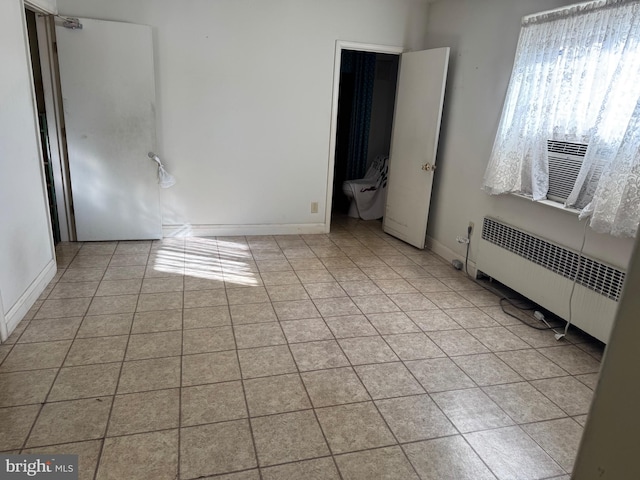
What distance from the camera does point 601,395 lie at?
63 centimetres

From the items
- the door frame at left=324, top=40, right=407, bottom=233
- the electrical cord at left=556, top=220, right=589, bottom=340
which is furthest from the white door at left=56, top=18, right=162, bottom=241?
the electrical cord at left=556, top=220, right=589, bottom=340

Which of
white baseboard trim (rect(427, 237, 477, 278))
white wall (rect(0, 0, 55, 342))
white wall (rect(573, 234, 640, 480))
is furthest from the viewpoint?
white baseboard trim (rect(427, 237, 477, 278))

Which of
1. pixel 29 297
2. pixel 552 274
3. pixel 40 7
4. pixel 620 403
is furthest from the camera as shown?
pixel 40 7

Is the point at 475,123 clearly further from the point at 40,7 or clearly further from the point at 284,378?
the point at 40,7

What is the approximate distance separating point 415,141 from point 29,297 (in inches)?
141

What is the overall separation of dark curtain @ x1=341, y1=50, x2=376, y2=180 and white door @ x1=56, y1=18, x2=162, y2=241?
2.88 metres

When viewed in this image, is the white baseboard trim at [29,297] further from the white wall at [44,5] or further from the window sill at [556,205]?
the window sill at [556,205]

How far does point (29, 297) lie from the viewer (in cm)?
284

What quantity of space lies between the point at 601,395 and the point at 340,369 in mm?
1832

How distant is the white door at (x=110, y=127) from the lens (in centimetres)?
372

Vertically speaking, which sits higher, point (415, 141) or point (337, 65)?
point (337, 65)

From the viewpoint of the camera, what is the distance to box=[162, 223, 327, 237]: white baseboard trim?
14.6 feet

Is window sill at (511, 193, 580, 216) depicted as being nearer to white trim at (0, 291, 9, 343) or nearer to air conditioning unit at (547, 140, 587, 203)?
air conditioning unit at (547, 140, 587, 203)

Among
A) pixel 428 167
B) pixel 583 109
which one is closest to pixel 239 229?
pixel 428 167
